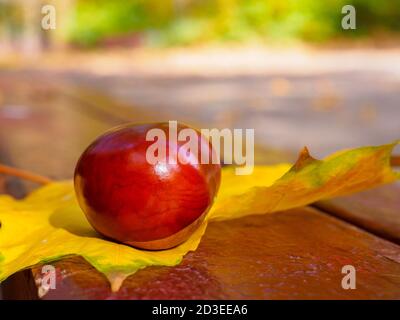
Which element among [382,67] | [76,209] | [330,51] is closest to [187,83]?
[382,67]

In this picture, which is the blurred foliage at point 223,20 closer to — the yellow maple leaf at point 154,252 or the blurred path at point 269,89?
the blurred path at point 269,89

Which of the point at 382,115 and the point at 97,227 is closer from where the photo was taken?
the point at 97,227

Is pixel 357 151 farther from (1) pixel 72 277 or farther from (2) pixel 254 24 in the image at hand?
(2) pixel 254 24

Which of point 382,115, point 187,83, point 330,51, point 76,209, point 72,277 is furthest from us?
point 330,51

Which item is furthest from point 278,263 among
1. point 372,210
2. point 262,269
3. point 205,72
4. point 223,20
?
point 223,20

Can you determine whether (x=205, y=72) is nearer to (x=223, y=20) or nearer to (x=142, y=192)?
(x=223, y=20)

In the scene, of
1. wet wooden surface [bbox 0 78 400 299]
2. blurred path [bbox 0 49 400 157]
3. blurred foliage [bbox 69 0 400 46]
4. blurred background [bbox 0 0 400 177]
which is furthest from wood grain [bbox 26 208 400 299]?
blurred foliage [bbox 69 0 400 46]

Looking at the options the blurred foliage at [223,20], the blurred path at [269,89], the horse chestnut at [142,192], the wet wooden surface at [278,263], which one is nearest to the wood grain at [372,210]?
the wet wooden surface at [278,263]
